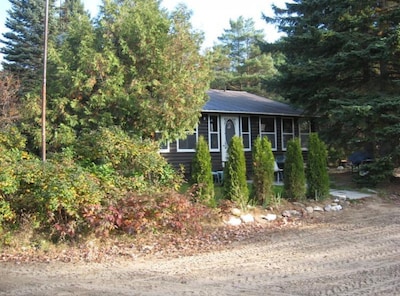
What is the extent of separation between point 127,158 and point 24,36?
25800 mm

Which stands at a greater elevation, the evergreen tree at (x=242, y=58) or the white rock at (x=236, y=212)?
the evergreen tree at (x=242, y=58)

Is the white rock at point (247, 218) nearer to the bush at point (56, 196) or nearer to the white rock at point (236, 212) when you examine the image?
the white rock at point (236, 212)

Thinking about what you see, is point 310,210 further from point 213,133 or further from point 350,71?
point 213,133

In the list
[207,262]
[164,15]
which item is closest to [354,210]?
[207,262]

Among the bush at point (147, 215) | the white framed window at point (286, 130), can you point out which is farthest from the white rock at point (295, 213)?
the white framed window at point (286, 130)

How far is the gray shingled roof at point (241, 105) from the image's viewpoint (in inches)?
683

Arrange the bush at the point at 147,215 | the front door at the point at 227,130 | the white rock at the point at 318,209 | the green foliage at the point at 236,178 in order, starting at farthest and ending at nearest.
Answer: the front door at the point at 227,130, the white rock at the point at 318,209, the green foliage at the point at 236,178, the bush at the point at 147,215

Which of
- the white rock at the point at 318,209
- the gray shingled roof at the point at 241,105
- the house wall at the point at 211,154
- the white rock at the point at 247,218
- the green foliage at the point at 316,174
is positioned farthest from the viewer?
the gray shingled roof at the point at 241,105

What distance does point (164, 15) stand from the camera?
11328 millimetres

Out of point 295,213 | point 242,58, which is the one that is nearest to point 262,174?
point 295,213

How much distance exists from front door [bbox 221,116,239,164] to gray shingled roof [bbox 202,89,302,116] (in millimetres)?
502

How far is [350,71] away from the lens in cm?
1537

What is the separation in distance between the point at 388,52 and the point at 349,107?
2.15 meters

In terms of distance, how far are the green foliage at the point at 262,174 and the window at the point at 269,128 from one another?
859 centimetres
